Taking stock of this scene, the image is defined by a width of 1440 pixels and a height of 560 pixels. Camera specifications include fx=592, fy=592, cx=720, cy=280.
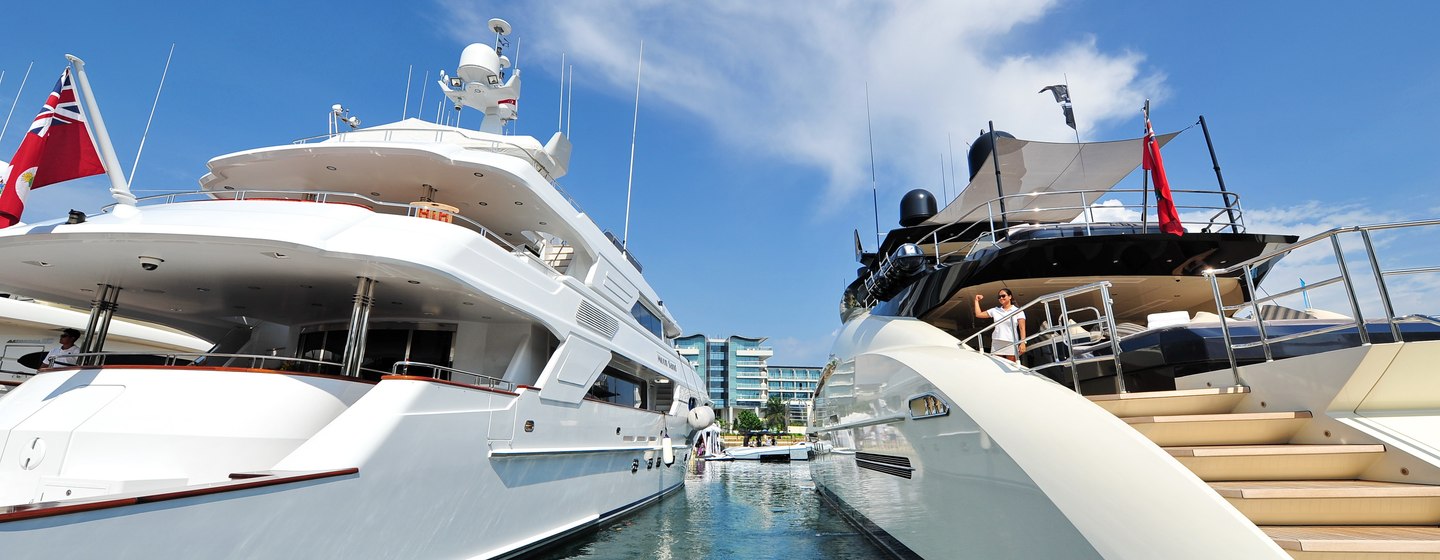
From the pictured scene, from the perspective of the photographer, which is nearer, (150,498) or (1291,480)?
(1291,480)

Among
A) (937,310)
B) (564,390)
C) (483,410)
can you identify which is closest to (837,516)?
(937,310)

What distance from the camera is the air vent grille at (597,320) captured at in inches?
339

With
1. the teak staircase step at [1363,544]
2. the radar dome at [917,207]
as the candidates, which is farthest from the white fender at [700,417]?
the teak staircase step at [1363,544]

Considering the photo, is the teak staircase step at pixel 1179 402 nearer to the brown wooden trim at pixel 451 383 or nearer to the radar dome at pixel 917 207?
the brown wooden trim at pixel 451 383

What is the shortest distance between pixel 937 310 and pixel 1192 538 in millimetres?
4878

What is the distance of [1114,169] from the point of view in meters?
11.1

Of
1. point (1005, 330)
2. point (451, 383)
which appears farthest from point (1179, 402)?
point (451, 383)

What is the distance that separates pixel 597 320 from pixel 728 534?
3881 mm

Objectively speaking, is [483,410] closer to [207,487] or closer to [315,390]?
[315,390]

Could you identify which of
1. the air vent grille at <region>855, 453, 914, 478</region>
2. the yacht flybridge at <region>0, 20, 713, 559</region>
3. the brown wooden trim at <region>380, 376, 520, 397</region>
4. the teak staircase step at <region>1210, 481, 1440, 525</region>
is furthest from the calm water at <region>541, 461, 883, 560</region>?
the teak staircase step at <region>1210, 481, 1440, 525</region>

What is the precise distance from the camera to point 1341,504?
9.61 ft

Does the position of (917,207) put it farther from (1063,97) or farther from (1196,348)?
(1196,348)

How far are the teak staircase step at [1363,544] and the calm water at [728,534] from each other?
4645 millimetres

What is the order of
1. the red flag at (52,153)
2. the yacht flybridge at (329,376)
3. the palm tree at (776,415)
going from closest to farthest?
the yacht flybridge at (329,376)
the red flag at (52,153)
the palm tree at (776,415)
